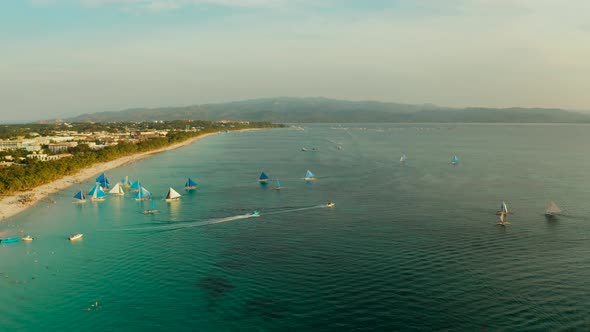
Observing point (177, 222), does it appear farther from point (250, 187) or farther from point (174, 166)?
point (174, 166)

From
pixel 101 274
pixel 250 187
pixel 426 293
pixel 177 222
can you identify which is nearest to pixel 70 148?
pixel 250 187

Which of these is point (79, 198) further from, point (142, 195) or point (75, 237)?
point (75, 237)

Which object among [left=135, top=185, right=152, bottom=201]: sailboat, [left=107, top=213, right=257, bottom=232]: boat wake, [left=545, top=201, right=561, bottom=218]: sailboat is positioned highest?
[left=545, top=201, right=561, bottom=218]: sailboat

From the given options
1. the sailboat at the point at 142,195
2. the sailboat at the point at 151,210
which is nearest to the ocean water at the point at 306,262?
the sailboat at the point at 151,210

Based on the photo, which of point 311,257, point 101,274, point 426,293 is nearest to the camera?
point 426,293

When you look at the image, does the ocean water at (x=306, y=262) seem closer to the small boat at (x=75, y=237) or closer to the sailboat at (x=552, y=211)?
the small boat at (x=75, y=237)

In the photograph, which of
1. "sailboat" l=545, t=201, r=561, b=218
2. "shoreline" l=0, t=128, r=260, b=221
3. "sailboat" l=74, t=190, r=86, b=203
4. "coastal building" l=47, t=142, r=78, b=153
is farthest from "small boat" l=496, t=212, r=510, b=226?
"coastal building" l=47, t=142, r=78, b=153

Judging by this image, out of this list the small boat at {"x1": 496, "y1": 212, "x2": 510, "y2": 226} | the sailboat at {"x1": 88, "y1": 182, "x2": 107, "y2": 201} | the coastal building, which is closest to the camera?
the small boat at {"x1": 496, "y1": 212, "x2": 510, "y2": 226}

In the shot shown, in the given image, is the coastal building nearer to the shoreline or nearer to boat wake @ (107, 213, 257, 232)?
the shoreline

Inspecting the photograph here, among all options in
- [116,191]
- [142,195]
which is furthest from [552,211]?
[116,191]
